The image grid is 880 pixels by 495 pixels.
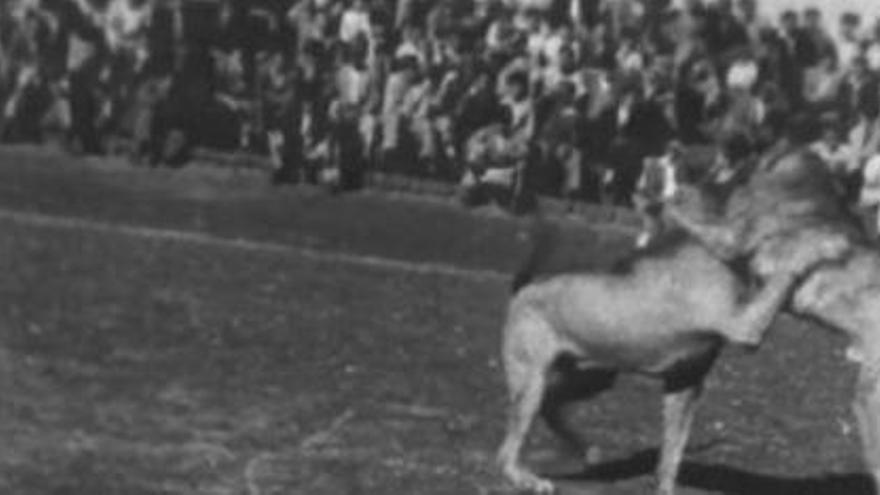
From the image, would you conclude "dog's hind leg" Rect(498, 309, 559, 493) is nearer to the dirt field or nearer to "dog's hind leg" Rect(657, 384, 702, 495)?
the dirt field

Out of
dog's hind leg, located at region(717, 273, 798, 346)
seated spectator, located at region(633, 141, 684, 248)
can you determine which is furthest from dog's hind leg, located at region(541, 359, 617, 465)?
seated spectator, located at region(633, 141, 684, 248)

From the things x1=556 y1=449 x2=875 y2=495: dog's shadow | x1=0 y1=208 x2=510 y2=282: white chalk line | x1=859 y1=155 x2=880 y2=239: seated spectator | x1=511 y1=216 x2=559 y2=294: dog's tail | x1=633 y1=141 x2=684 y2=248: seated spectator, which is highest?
x1=511 y1=216 x2=559 y2=294: dog's tail

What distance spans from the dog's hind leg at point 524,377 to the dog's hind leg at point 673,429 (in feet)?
1.97

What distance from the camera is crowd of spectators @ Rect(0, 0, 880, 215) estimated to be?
20719 mm

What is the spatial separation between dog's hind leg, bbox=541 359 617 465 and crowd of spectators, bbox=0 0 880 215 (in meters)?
8.39

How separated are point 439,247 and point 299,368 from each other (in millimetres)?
5405

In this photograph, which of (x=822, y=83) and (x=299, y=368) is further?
(x=822, y=83)

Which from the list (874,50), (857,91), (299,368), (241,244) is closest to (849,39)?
(874,50)

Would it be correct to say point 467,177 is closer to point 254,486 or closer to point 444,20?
point 444,20

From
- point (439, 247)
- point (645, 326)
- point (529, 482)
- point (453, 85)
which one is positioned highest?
point (645, 326)

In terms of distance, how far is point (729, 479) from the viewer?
1176 cm

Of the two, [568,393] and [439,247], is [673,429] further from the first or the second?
[439,247]

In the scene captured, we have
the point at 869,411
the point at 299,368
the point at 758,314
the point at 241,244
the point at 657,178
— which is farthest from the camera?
the point at 657,178

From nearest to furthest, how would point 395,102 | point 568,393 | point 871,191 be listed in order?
point 568,393
point 871,191
point 395,102
